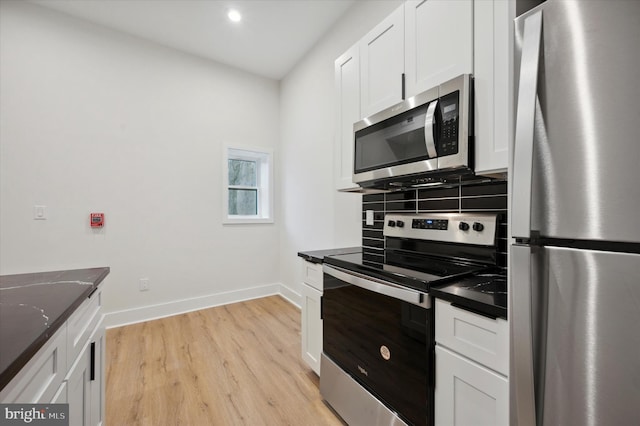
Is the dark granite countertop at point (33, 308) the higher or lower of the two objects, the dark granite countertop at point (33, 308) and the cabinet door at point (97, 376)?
the higher

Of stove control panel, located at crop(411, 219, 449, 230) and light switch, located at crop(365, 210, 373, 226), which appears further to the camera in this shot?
light switch, located at crop(365, 210, 373, 226)

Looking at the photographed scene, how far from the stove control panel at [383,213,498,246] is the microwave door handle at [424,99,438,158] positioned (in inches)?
16.9

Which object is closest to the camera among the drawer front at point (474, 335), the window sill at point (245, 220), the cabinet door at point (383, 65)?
the drawer front at point (474, 335)

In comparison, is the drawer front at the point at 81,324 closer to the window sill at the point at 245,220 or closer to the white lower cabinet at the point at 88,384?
the white lower cabinet at the point at 88,384

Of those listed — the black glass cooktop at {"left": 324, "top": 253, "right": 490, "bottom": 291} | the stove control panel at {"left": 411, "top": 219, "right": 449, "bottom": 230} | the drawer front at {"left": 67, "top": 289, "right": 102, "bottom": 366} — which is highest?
the stove control panel at {"left": 411, "top": 219, "right": 449, "bottom": 230}

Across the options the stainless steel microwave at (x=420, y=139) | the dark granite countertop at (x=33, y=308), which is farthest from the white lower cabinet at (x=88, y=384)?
the stainless steel microwave at (x=420, y=139)

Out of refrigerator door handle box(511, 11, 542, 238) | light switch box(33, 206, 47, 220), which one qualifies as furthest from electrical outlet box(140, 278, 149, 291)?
refrigerator door handle box(511, 11, 542, 238)

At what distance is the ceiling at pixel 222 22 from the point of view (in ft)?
8.30

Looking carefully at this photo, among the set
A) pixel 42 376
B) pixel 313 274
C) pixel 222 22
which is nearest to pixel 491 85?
pixel 313 274

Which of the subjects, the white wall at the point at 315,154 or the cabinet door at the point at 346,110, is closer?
the cabinet door at the point at 346,110

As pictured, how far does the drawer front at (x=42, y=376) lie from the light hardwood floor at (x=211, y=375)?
3.38 feet

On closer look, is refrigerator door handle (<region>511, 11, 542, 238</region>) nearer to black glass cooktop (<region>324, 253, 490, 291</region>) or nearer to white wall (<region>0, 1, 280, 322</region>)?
black glass cooktop (<region>324, 253, 490, 291</region>)

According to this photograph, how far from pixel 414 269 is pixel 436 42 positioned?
111 centimetres

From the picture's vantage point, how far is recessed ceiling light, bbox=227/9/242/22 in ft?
8.54
